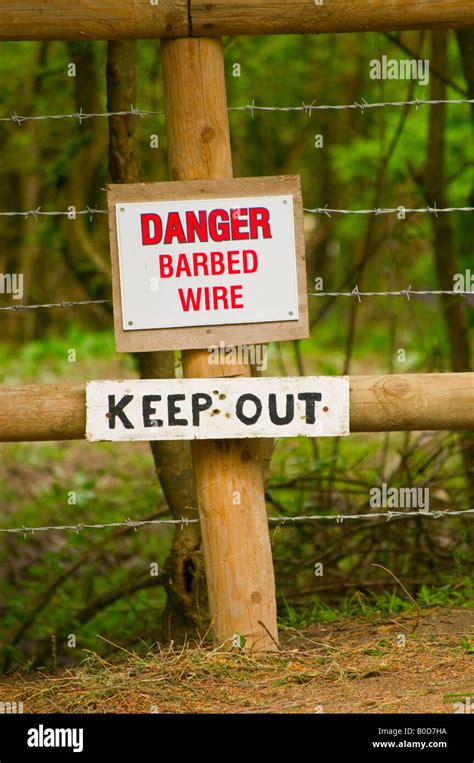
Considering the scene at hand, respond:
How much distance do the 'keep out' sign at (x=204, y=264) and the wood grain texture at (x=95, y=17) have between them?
0.65 metres

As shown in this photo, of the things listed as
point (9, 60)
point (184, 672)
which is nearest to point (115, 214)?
point (184, 672)

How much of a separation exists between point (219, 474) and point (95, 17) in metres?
1.75

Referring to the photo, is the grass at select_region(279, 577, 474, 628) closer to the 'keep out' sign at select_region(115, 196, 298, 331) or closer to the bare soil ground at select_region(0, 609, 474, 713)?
the bare soil ground at select_region(0, 609, 474, 713)

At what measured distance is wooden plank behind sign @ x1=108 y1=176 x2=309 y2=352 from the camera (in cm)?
402

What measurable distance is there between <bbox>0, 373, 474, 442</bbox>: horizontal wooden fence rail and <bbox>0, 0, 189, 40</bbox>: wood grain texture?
1333 mm

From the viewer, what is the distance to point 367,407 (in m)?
3.98

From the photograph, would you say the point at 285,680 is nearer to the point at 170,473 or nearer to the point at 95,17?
the point at 170,473

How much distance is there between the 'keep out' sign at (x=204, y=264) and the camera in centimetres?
401

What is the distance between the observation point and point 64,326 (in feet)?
55.0
